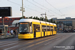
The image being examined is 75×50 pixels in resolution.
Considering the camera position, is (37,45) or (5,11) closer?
(37,45)

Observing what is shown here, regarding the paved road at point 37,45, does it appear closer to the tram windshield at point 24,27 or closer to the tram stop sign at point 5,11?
the tram windshield at point 24,27

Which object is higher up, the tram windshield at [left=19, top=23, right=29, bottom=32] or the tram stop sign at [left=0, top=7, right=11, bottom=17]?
the tram stop sign at [left=0, top=7, right=11, bottom=17]

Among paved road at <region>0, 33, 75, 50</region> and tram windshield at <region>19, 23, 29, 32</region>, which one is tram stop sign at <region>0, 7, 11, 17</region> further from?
paved road at <region>0, 33, 75, 50</region>

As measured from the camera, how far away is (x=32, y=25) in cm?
2300

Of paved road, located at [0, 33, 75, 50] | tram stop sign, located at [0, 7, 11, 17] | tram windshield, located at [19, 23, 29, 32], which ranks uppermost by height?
tram stop sign, located at [0, 7, 11, 17]

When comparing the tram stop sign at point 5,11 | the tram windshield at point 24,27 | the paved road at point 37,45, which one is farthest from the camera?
the tram stop sign at point 5,11

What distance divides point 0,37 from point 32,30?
25.3ft

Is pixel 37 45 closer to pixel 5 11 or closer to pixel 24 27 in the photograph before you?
pixel 24 27

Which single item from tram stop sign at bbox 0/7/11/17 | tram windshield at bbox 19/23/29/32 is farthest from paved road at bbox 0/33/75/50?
tram stop sign at bbox 0/7/11/17

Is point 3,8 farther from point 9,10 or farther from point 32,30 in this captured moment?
point 32,30

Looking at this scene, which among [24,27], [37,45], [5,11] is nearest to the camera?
[37,45]

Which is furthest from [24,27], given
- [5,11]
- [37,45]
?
[5,11]

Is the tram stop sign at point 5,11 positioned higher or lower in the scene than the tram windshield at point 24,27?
higher

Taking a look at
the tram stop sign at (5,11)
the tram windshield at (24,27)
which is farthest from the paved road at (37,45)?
the tram stop sign at (5,11)
